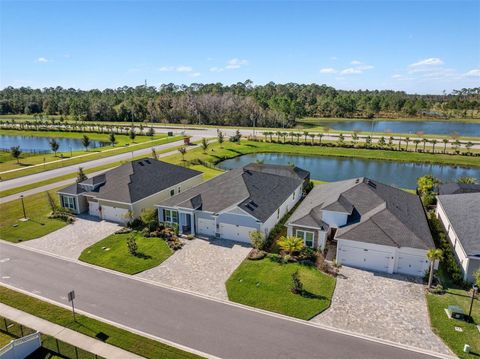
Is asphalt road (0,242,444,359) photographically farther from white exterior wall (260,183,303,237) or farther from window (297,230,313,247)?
white exterior wall (260,183,303,237)

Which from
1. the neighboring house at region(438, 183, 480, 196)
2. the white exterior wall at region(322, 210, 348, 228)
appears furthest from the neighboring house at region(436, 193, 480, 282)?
the white exterior wall at region(322, 210, 348, 228)

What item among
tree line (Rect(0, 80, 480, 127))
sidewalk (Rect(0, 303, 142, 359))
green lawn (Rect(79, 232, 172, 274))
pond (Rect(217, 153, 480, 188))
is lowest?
sidewalk (Rect(0, 303, 142, 359))

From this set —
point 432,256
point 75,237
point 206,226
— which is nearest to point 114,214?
point 75,237

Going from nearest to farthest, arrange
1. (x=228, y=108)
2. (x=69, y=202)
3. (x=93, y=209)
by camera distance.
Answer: (x=93, y=209), (x=69, y=202), (x=228, y=108)

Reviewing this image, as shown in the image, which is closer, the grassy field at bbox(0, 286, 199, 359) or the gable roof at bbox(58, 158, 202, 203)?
the grassy field at bbox(0, 286, 199, 359)

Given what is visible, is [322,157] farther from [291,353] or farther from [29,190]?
[291,353]

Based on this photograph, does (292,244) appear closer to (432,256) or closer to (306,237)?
(306,237)

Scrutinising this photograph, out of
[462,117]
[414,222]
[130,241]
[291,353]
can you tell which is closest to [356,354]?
[291,353]
